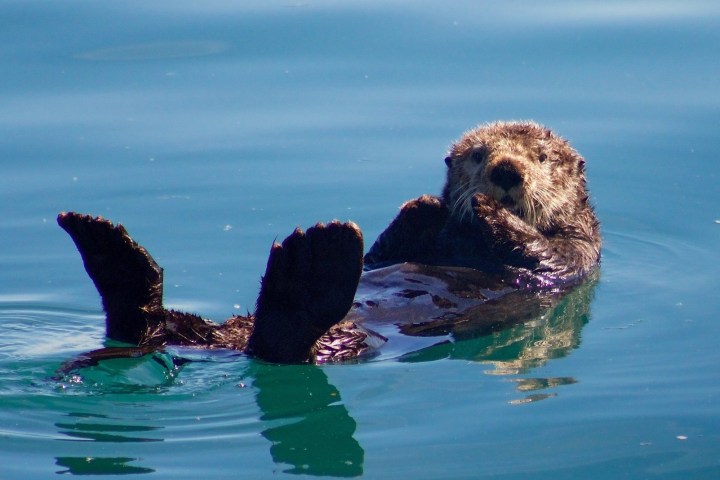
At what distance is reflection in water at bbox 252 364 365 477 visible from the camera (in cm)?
470

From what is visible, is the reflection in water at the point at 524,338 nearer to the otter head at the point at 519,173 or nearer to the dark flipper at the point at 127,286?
the otter head at the point at 519,173

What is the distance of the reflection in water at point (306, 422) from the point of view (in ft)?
15.4

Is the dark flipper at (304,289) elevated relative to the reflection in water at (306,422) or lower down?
elevated

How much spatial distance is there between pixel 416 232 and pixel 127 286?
2.00 metres

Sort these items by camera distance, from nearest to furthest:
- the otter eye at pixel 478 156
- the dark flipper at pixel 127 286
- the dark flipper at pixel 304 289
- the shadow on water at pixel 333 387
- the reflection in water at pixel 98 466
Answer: the reflection in water at pixel 98 466, the shadow on water at pixel 333 387, the dark flipper at pixel 304 289, the dark flipper at pixel 127 286, the otter eye at pixel 478 156

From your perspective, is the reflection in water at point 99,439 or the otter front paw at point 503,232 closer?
the reflection in water at point 99,439

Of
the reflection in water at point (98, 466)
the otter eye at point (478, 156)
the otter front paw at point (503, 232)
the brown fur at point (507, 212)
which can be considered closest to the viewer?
the reflection in water at point (98, 466)

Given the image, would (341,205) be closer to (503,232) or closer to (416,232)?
(416,232)

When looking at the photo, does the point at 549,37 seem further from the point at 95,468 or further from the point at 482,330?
the point at 95,468

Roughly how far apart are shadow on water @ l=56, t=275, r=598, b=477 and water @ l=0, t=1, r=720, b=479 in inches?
0.6

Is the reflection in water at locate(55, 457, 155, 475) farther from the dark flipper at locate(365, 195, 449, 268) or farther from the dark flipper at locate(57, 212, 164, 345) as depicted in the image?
the dark flipper at locate(365, 195, 449, 268)

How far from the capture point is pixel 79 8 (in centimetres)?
1062

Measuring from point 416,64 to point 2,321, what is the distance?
4651 mm

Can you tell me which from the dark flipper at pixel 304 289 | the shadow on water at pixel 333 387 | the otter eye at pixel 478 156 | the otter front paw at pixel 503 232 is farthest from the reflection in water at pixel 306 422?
the otter eye at pixel 478 156
